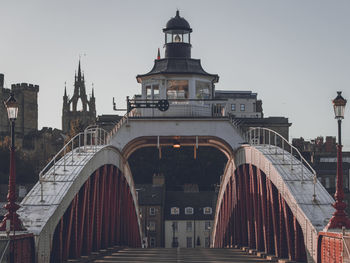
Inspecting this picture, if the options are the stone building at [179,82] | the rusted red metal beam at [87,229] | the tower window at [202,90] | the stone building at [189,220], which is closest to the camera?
the rusted red metal beam at [87,229]

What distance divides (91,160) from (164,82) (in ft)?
45.6

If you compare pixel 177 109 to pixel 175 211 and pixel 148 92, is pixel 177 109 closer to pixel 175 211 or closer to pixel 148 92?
pixel 148 92

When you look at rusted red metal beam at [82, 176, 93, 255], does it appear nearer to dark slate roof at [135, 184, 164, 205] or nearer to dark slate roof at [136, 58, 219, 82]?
dark slate roof at [136, 58, 219, 82]

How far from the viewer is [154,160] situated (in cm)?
12350

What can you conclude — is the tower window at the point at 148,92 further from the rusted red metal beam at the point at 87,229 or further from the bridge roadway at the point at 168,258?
the rusted red metal beam at the point at 87,229

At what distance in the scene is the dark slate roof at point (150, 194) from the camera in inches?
4318

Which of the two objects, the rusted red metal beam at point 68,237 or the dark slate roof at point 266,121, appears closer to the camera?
the rusted red metal beam at point 68,237

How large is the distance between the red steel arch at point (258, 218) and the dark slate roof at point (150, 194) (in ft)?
195

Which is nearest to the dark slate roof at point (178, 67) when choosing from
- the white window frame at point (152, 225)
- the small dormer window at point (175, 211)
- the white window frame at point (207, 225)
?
the white window frame at point (152, 225)

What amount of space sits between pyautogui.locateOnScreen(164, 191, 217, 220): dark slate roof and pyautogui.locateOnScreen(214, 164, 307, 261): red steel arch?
60893mm

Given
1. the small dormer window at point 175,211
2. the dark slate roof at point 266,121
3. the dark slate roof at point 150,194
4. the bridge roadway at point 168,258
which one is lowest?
the bridge roadway at point 168,258

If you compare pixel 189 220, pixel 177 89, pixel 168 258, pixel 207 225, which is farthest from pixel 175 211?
pixel 168 258

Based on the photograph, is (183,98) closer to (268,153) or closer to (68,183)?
(268,153)

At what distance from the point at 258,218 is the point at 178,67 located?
12036 mm
